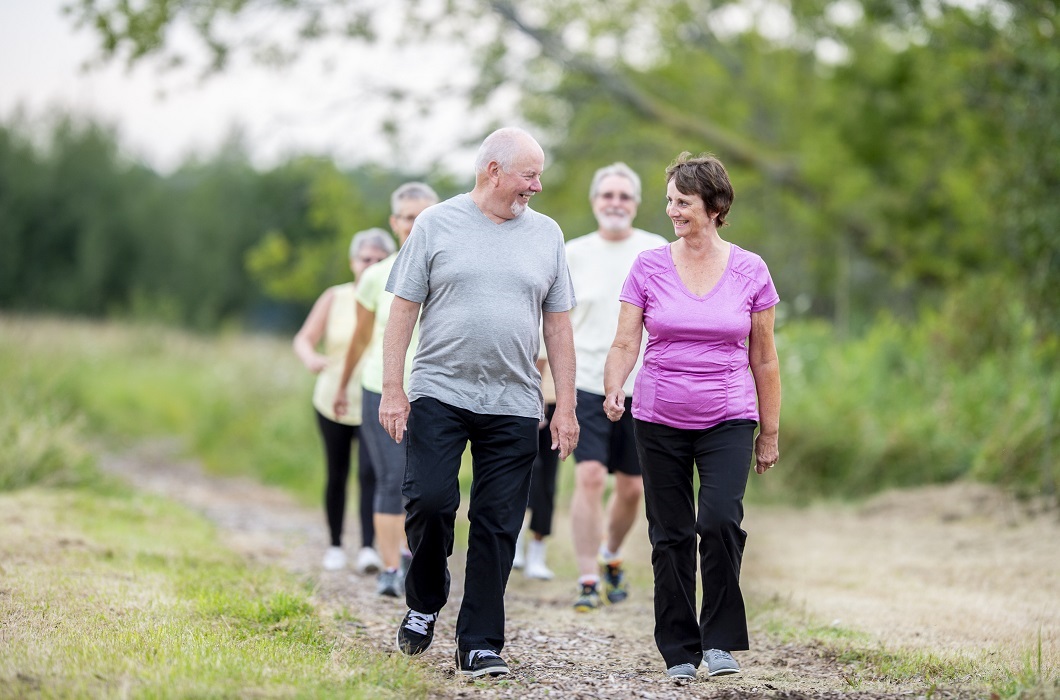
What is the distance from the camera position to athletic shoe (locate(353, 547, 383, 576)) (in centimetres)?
748

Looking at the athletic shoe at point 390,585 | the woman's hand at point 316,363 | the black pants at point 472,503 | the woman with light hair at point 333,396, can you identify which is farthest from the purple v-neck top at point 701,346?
the woman's hand at point 316,363

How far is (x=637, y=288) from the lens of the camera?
4.89 m

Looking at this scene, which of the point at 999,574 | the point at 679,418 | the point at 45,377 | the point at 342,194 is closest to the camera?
the point at 679,418

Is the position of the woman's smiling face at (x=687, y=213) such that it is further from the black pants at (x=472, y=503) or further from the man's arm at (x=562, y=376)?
the black pants at (x=472, y=503)

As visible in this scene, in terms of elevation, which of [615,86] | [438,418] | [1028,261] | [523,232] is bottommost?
[438,418]

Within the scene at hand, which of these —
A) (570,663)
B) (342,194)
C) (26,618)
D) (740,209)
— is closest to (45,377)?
(342,194)

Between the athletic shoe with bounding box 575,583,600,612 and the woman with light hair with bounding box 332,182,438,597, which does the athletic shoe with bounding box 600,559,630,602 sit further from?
the woman with light hair with bounding box 332,182,438,597

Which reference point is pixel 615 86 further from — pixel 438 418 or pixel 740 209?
pixel 438 418

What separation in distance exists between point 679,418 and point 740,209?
75.3 feet

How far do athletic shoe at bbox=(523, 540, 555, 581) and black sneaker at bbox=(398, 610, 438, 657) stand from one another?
2.60 meters

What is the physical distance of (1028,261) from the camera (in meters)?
10.4

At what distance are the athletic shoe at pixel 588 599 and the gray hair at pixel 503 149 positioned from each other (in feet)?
8.59

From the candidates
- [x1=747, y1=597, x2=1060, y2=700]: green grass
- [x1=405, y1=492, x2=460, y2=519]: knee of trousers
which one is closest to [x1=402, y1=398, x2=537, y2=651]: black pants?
[x1=405, y1=492, x2=460, y2=519]: knee of trousers

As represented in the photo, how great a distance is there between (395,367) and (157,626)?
1427 millimetres
